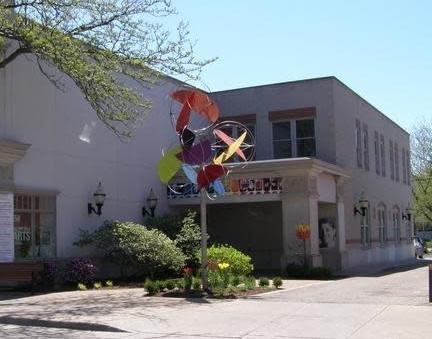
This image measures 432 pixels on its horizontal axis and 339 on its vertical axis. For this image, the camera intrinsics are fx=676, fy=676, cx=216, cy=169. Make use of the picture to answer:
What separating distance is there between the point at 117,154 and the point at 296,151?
31.0 ft

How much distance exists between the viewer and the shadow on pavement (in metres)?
11.7

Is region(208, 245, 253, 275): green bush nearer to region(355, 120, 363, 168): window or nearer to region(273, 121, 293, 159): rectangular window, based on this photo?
region(273, 121, 293, 159): rectangular window

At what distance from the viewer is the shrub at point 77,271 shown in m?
20.1

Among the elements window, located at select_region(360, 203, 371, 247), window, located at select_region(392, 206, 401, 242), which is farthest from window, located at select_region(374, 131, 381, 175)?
window, located at select_region(392, 206, 401, 242)

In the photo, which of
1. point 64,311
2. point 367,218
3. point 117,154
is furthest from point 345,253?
point 64,311

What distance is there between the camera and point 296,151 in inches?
1235

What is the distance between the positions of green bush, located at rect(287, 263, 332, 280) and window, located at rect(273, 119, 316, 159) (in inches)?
311

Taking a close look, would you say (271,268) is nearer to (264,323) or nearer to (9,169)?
(9,169)

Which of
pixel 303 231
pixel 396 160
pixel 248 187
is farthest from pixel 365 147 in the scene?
pixel 303 231

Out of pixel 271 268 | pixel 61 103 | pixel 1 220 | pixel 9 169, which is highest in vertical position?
pixel 61 103

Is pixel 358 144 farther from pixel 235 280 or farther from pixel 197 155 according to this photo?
pixel 235 280

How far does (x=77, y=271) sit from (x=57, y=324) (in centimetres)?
809

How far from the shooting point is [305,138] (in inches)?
1228

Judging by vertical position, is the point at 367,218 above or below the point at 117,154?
below
